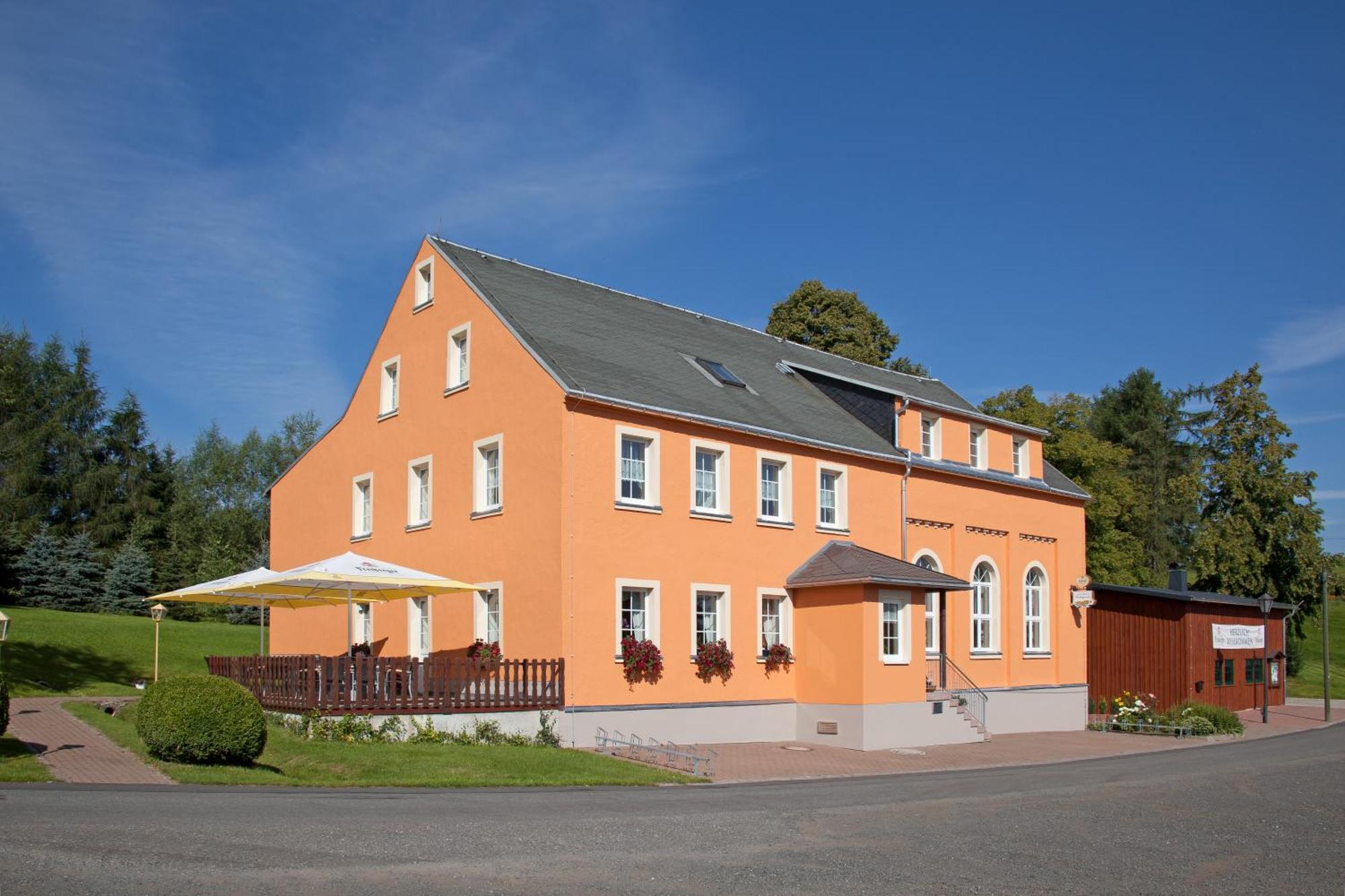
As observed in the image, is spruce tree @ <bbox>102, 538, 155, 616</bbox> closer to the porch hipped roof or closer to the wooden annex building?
the porch hipped roof

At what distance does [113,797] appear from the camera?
1259 cm

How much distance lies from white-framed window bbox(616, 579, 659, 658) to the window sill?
127 cm

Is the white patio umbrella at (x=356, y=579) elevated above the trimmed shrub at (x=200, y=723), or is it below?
above

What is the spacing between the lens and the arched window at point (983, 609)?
29.7 metres

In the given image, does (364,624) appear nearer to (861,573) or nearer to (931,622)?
(861,573)

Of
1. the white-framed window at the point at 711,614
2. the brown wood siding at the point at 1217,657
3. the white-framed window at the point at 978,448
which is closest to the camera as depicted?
the white-framed window at the point at 711,614

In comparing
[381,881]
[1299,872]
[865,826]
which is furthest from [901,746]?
[381,881]

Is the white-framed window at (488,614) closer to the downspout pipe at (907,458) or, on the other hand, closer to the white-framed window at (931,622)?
the downspout pipe at (907,458)

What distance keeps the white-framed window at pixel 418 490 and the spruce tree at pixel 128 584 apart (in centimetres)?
2267

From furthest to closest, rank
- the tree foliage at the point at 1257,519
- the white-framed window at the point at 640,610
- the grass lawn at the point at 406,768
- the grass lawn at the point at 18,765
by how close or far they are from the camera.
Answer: the tree foliage at the point at 1257,519 → the white-framed window at the point at 640,610 → the grass lawn at the point at 406,768 → the grass lawn at the point at 18,765

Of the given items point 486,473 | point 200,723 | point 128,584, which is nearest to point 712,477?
point 486,473

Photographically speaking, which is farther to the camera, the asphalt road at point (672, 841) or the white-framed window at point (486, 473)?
the white-framed window at point (486, 473)

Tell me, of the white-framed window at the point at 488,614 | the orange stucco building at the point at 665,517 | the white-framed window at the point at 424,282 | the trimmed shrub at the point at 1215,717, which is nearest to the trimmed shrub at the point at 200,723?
the orange stucco building at the point at 665,517

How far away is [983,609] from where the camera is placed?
30.3 meters
